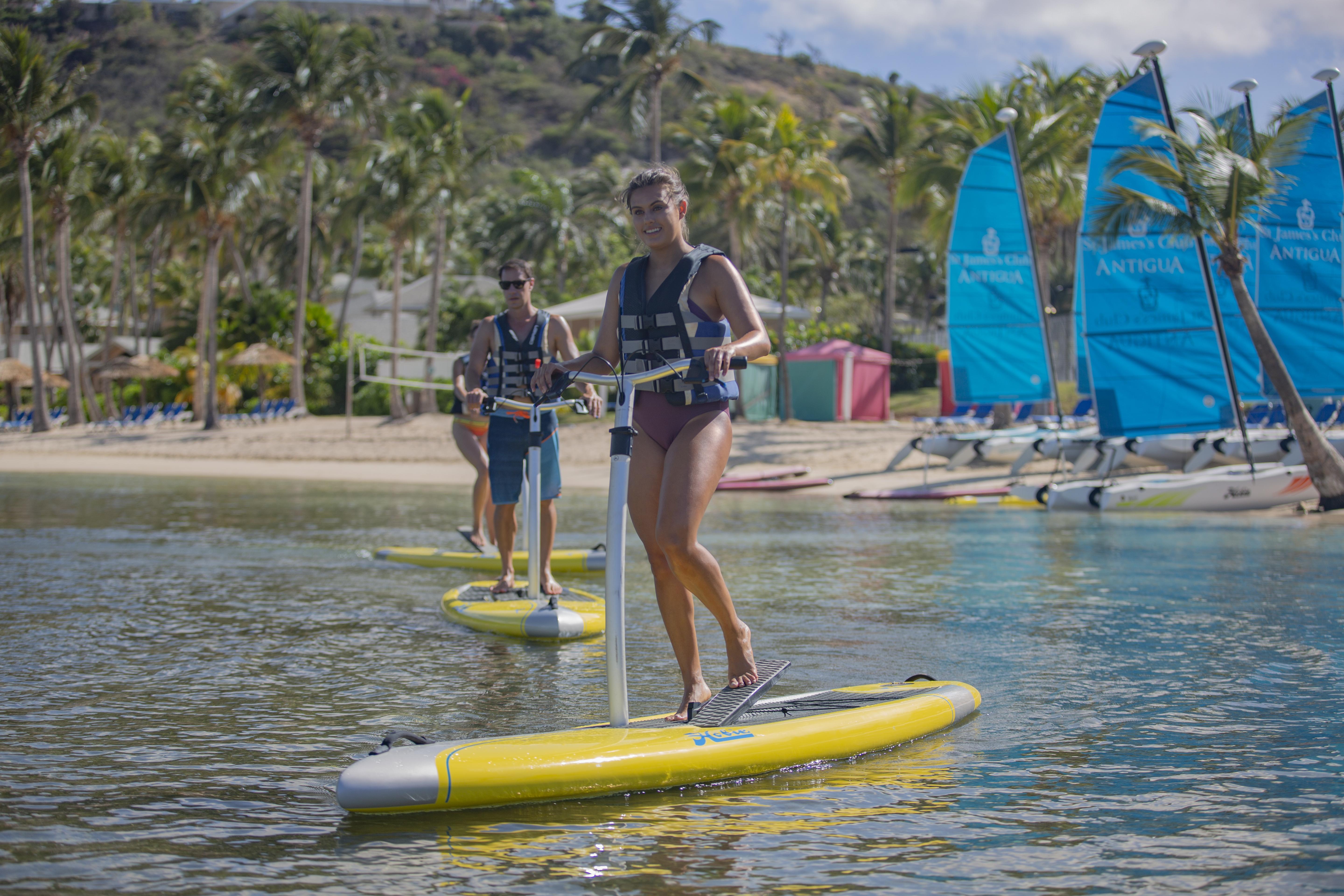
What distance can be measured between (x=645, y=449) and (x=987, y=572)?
6422 mm

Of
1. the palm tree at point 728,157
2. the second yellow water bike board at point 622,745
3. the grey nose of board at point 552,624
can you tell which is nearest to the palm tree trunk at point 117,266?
the palm tree at point 728,157

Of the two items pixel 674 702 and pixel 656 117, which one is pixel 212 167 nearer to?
pixel 656 117

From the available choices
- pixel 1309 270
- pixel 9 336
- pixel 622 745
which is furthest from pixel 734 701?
pixel 9 336

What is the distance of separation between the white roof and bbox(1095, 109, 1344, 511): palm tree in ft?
49.9

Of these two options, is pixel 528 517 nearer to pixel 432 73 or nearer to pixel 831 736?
pixel 831 736

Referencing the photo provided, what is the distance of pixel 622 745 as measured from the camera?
4.07 meters

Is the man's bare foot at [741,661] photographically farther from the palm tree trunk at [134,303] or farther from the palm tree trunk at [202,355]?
the palm tree trunk at [134,303]

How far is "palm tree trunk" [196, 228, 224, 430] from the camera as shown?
36.2 metres

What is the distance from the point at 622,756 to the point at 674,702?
1.38m

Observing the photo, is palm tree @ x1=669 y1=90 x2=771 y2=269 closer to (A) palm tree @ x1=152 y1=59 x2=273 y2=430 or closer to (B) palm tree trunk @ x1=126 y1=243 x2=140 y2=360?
(A) palm tree @ x1=152 y1=59 x2=273 y2=430

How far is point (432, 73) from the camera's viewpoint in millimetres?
139375

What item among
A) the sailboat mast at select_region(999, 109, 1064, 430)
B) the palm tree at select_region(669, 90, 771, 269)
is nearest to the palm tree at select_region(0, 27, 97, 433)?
the palm tree at select_region(669, 90, 771, 269)

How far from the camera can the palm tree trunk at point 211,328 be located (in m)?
36.2

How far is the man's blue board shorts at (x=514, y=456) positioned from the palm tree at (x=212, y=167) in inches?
1245
